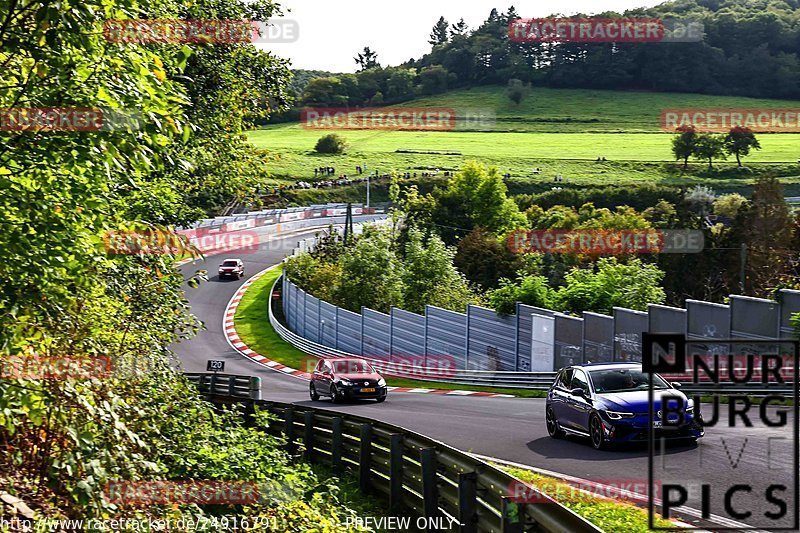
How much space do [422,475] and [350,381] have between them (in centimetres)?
2020

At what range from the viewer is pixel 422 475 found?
12.2 metres

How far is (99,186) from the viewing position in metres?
9.03

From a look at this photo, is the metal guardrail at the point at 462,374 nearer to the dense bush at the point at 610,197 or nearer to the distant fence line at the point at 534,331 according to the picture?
the distant fence line at the point at 534,331

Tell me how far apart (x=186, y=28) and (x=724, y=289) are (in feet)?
154

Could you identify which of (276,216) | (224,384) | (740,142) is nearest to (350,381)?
(224,384)

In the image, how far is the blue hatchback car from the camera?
1598cm

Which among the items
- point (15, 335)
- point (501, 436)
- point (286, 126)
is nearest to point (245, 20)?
point (501, 436)

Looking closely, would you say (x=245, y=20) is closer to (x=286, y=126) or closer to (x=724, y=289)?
(x=724, y=289)

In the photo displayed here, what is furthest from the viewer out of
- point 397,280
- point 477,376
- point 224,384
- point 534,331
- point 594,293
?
point 397,280

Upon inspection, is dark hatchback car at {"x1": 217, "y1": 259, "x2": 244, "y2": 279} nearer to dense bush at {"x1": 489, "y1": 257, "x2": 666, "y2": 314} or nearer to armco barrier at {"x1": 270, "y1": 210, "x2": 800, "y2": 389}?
armco barrier at {"x1": 270, "y1": 210, "x2": 800, "y2": 389}

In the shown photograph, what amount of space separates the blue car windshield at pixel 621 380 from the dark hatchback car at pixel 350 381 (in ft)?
50.7

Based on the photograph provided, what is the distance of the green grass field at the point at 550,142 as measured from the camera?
141625mm

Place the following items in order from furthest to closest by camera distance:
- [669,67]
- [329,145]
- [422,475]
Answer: [669,67] → [329,145] → [422,475]

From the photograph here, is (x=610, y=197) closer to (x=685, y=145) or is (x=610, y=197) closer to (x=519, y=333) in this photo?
(x=685, y=145)
